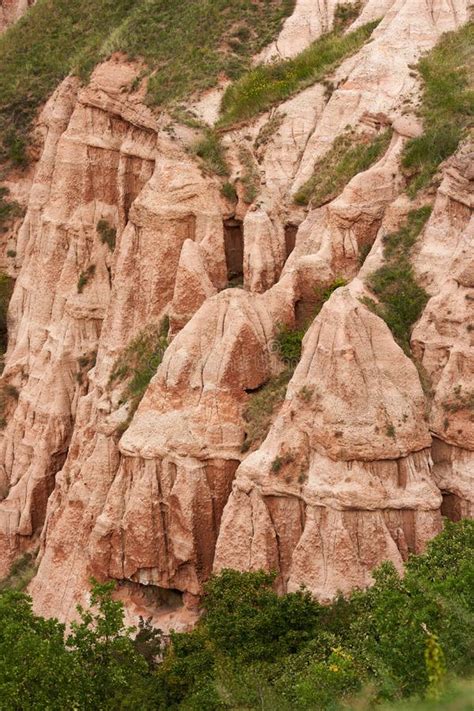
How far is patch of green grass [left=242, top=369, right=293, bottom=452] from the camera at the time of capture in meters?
35.0

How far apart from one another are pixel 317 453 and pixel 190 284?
7.88m

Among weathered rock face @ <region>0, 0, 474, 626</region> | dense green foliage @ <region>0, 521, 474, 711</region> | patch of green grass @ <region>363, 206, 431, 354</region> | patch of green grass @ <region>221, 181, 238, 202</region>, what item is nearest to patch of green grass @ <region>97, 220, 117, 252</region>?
weathered rock face @ <region>0, 0, 474, 626</region>

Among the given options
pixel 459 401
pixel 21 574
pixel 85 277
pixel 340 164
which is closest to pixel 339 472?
pixel 459 401

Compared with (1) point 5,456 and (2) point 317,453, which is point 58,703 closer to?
(2) point 317,453

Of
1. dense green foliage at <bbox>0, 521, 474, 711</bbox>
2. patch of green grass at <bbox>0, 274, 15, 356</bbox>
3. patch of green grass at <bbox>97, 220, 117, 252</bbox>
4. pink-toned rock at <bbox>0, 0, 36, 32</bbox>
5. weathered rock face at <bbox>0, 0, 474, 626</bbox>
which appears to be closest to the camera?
dense green foliage at <bbox>0, 521, 474, 711</bbox>

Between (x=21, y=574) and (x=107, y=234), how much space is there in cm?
1191

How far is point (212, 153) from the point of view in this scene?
42625mm

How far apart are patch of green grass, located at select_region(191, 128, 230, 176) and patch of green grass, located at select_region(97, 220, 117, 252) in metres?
6.51

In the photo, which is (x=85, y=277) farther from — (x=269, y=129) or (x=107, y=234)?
(x=269, y=129)

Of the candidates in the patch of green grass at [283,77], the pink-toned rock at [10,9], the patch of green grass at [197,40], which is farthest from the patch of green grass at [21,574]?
the pink-toned rock at [10,9]

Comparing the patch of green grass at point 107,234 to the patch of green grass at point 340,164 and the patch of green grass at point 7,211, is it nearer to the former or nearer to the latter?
the patch of green grass at point 340,164

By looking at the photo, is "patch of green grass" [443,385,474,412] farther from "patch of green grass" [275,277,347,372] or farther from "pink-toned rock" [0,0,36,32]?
"pink-toned rock" [0,0,36,32]

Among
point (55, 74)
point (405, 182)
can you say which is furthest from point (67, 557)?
point (55, 74)

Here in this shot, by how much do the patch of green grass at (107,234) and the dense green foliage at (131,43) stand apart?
4364 mm
